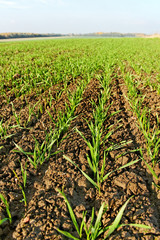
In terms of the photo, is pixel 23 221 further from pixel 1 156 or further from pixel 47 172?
pixel 1 156

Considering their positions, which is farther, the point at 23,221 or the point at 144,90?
the point at 144,90

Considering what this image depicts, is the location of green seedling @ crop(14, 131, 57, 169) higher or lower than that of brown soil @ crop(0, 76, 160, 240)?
higher

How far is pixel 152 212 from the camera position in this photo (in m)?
1.46

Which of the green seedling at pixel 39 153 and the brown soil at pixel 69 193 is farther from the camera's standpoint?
the green seedling at pixel 39 153

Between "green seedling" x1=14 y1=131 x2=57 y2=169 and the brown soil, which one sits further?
"green seedling" x1=14 y1=131 x2=57 y2=169

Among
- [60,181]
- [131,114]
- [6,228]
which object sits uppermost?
[131,114]

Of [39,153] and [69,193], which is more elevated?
[39,153]

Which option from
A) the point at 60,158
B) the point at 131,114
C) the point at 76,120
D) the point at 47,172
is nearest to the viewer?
the point at 47,172

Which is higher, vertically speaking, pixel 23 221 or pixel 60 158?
pixel 60 158

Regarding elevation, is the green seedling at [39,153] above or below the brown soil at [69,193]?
above

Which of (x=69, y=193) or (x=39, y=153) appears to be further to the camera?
(x=39, y=153)

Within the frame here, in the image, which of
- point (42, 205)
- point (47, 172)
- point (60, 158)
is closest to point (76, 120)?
point (60, 158)

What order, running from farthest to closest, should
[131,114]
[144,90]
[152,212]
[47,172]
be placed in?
[144,90]
[131,114]
[47,172]
[152,212]

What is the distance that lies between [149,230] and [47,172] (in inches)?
43.6
